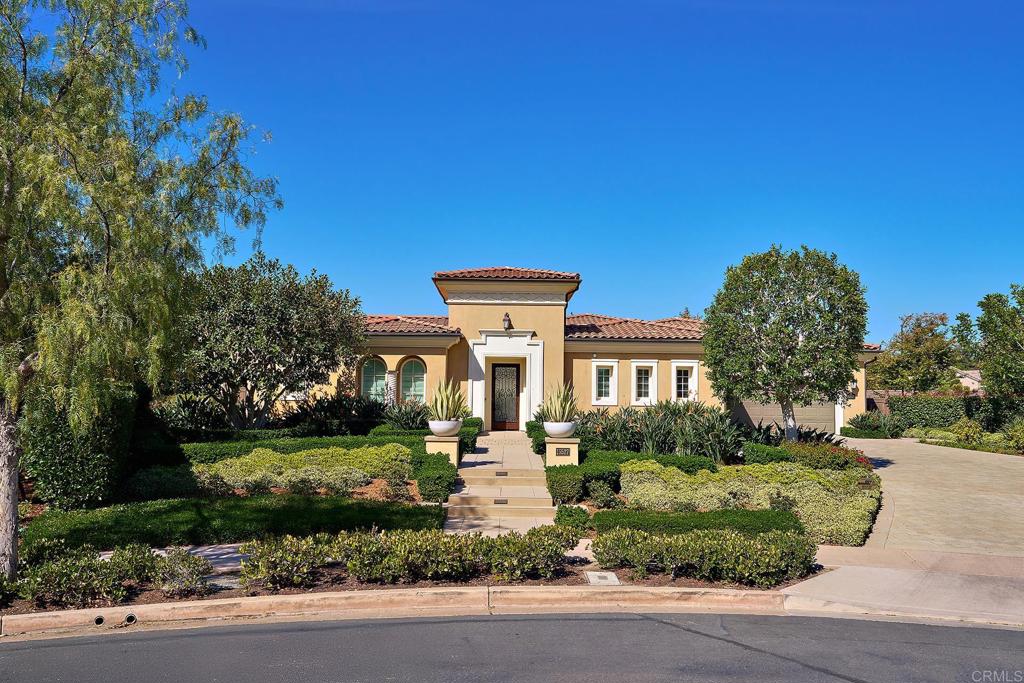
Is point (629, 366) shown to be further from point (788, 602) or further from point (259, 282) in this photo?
point (788, 602)

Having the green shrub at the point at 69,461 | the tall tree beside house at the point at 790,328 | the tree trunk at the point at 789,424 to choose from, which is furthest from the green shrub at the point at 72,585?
the tree trunk at the point at 789,424

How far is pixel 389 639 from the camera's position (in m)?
5.79

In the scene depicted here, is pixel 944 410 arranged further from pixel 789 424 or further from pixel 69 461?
pixel 69 461

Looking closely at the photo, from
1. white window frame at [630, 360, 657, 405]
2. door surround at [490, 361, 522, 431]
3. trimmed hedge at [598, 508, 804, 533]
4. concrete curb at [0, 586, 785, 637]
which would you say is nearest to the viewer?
concrete curb at [0, 586, 785, 637]

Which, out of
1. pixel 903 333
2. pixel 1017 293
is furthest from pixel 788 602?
pixel 903 333

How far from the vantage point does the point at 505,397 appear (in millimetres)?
21547

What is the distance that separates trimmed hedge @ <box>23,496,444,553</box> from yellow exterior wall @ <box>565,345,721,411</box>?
11.9 m

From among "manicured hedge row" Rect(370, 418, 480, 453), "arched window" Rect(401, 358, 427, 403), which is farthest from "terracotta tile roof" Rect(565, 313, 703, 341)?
"manicured hedge row" Rect(370, 418, 480, 453)

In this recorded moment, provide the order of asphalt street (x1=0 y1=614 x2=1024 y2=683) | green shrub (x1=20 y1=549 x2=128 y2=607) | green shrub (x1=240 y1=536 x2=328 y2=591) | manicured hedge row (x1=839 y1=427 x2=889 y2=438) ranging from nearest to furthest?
asphalt street (x1=0 y1=614 x2=1024 y2=683)
green shrub (x1=20 y1=549 x2=128 y2=607)
green shrub (x1=240 y1=536 x2=328 y2=591)
manicured hedge row (x1=839 y1=427 x2=889 y2=438)

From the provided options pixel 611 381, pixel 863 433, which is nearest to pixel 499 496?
pixel 611 381

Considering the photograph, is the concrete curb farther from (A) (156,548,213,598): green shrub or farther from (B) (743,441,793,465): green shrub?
(B) (743,441,793,465): green shrub

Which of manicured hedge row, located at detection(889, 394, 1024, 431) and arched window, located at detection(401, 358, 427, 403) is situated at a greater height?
arched window, located at detection(401, 358, 427, 403)

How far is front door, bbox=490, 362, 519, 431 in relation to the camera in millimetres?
21516

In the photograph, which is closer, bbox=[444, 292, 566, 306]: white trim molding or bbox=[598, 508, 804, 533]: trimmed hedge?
bbox=[598, 508, 804, 533]: trimmed hedge
